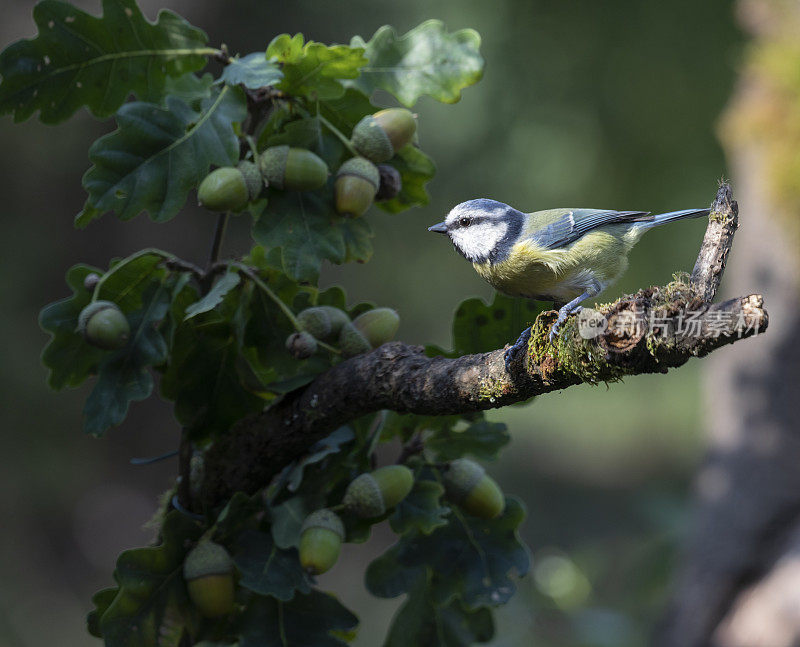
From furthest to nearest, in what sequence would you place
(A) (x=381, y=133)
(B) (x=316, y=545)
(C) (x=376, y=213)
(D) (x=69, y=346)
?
1. (C) (x=376, y=213)
2. (D) (x=69, y=346)
3. (A) (x=381, y=133)
4. (B) (x=316, y=545)

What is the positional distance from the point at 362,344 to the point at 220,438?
27cm

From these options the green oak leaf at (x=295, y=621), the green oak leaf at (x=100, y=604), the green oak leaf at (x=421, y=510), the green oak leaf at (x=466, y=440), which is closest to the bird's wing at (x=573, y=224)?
the green oak leaf at (x=466, y=440)

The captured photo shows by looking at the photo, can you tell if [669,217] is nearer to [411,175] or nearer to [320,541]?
[411,175]

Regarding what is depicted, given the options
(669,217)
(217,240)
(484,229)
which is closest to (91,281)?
(217,240)

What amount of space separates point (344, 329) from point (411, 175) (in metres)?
0.27

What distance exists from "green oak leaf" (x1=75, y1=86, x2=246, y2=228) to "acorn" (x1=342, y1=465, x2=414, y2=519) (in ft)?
1.45

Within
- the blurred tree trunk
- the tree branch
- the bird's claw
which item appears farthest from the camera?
the blurred tree trunk

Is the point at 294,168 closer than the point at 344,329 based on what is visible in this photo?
Yes

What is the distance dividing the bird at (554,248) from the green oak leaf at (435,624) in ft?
1.62

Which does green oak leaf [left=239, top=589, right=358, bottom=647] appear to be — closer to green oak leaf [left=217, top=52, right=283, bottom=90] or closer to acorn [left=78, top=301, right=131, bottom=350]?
acorn [left=78, top=301, right=131, bottom=350]

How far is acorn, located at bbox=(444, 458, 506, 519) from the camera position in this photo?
120cm

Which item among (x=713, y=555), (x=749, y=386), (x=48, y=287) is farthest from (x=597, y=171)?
(x=48, y=287)

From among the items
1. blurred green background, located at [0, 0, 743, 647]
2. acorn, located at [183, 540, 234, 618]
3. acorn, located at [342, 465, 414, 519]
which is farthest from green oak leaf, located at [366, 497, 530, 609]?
blurred green background, located at [0, 0, 743, 647]

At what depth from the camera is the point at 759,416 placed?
8.80ft
